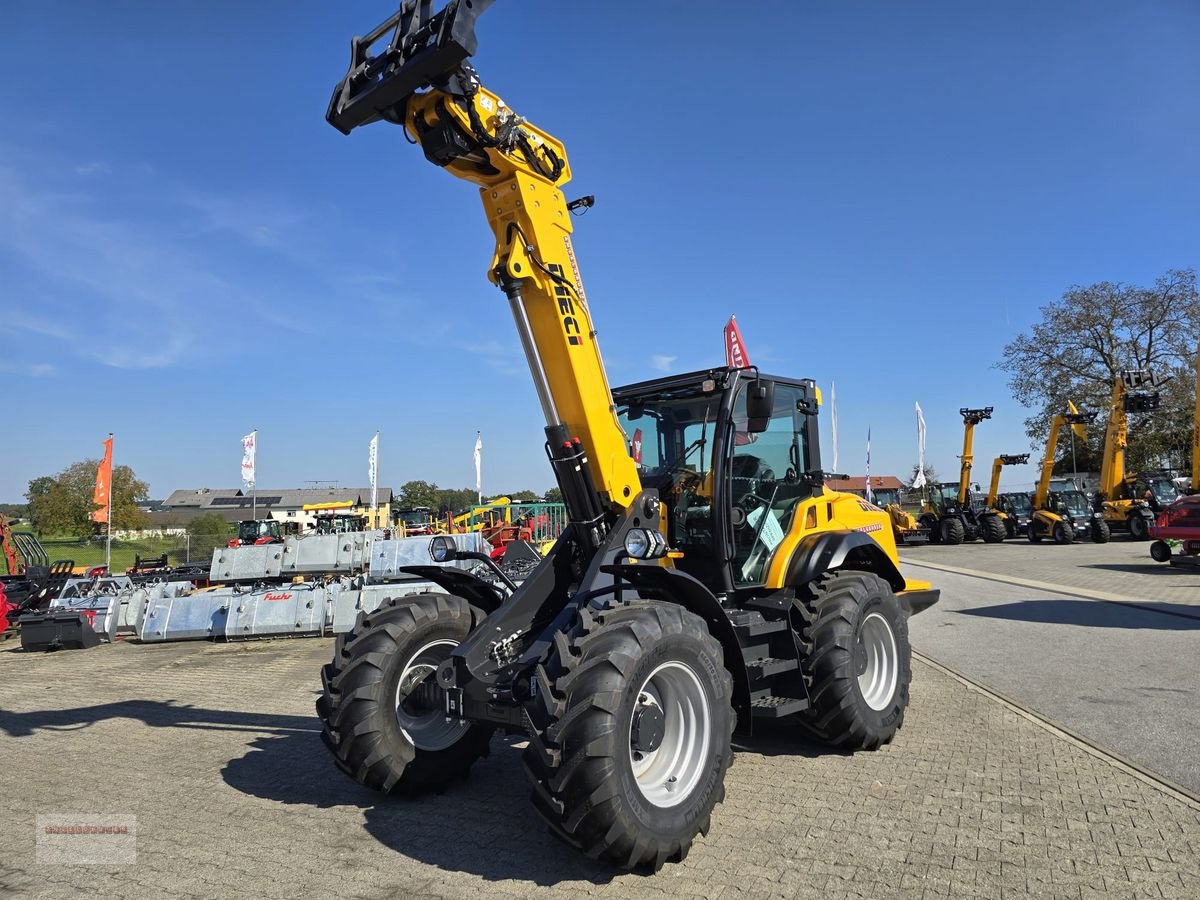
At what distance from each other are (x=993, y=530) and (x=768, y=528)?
89.6ft

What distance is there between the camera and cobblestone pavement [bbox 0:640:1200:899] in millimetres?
3576

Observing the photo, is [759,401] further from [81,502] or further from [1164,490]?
[81,502]

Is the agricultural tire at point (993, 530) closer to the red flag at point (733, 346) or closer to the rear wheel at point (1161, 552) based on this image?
the rear wheel at point (1161, 552)

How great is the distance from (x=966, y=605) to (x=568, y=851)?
11114 mm

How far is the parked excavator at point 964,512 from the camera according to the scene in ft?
96.8

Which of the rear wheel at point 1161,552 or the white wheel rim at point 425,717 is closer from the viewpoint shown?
the white wheel rim at point 425,717

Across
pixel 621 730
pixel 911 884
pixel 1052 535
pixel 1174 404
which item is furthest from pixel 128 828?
pixel 1174 404

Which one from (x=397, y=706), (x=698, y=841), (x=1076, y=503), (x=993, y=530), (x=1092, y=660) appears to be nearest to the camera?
(x=698, y=841)

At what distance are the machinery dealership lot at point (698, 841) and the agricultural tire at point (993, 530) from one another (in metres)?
24.5

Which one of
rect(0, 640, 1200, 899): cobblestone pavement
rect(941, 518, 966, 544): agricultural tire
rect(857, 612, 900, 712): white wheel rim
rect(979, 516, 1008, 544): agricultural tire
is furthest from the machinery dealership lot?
rect(941, 518, 966, 544): agricultural tire

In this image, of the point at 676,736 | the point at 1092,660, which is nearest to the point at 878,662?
the point at 676,736

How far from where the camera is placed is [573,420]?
4836mm

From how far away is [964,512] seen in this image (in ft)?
102

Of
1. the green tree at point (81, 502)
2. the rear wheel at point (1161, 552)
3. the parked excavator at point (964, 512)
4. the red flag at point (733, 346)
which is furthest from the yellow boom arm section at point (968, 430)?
the green tree at point (81, 502)
